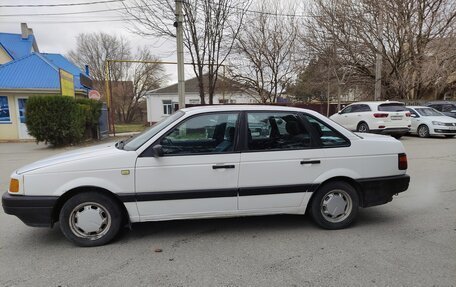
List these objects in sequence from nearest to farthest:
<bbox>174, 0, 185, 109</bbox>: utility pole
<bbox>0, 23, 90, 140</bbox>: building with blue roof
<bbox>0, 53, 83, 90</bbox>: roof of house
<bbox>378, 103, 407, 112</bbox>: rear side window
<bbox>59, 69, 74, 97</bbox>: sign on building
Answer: <bbox>174, 0, 185, 109</bbox>: utility pole, <bbox>378, 103, 407, 112</bbox>: rear side window, <bbox>59, 69, 74, 97</bbox>: sign on building, <bbox>0, 23, 90, 140</bbox>: building with blue roof, <bbox>0, 53, 83, 90</bbox>: roof of house

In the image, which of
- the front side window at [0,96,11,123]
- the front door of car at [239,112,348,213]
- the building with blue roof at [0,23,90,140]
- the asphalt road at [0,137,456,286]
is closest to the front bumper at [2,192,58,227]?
the asphalt road at [0,137,456,286]

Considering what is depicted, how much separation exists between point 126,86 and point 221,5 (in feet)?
122

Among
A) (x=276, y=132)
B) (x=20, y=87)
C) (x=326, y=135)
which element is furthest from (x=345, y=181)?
(x=20, y=87)

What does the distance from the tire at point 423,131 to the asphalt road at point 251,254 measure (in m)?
11.3

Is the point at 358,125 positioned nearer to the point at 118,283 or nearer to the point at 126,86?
the point at 118,283

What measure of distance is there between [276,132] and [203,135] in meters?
0.91

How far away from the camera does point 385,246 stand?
3.67 meters

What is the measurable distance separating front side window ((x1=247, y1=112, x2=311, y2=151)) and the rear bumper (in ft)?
3.15

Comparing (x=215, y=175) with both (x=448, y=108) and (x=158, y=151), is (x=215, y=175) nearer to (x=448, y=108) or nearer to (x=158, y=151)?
(x=158, y=151)

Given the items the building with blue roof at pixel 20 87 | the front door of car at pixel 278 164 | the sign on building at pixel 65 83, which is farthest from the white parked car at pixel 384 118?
the building with blue roof at pixel 20 87

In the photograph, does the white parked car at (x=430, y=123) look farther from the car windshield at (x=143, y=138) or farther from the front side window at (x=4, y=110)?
the front side window at (x=4, y=110)

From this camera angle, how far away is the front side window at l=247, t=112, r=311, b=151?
155 inches

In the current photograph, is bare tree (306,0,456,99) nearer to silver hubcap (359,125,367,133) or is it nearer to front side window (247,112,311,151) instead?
silver hubcap (359,125,367,133)

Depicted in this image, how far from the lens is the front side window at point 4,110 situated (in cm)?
1719
